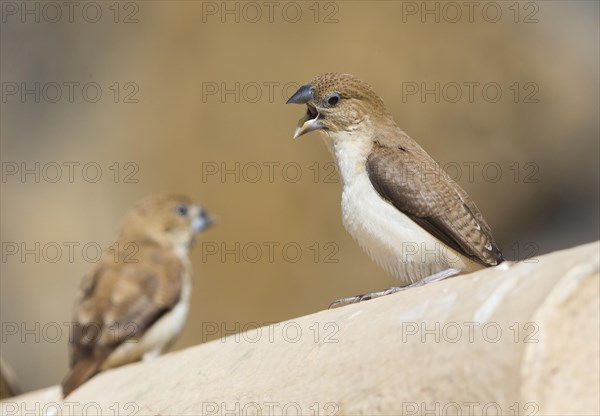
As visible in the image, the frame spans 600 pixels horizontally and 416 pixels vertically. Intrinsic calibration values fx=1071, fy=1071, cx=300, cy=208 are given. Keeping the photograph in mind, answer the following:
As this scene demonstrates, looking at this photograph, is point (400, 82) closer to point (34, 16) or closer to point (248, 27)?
point (248, 27)

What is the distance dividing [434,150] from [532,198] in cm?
148

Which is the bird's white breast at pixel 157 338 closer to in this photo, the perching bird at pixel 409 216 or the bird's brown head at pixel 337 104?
the bird's brown head at pixel 337 104

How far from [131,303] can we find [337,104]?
2.66m

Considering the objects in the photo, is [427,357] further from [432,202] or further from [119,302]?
[119,302]

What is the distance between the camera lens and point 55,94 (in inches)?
459

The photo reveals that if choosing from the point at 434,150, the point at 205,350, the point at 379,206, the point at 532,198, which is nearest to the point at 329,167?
the point at 434,150

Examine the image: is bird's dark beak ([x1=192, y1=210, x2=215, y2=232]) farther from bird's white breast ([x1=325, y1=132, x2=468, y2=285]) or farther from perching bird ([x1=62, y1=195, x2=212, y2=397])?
bird's white breast ([x1=325, y1=132, x2=468, y2=285])

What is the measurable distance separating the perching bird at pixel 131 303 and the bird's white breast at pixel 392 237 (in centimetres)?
215

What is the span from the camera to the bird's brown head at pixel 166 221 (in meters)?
8.84

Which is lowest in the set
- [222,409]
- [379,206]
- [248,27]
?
[222,409]

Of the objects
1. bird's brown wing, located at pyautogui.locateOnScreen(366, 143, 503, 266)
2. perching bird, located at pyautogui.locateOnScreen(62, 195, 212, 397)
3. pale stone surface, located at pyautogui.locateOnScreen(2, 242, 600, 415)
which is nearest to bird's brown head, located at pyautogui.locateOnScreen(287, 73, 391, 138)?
bird's brown wing, located at pyautogui.locateOnScreen(366, 143, 503, 266)

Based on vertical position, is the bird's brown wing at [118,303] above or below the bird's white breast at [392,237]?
below

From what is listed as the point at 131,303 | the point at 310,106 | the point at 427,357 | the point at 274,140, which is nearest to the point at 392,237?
the point at 310,106

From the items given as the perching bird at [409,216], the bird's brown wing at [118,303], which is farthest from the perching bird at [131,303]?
the perching bird at [409,216]
